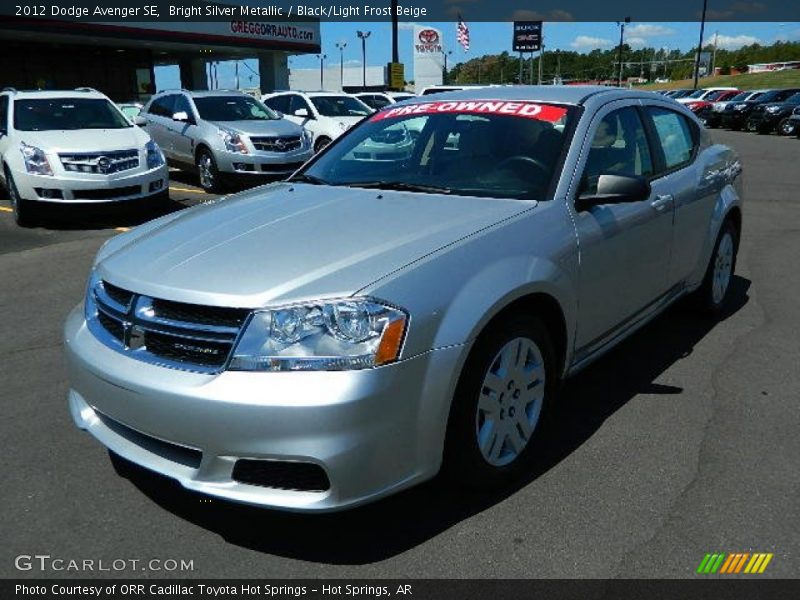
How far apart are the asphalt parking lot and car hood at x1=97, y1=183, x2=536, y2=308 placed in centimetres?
93

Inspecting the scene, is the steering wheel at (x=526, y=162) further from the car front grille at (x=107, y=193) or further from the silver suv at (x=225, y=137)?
the silver suv at (x=225, y=137)

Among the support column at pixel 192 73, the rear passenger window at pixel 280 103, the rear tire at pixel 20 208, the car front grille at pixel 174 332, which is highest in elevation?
the support column at pixel 192 73

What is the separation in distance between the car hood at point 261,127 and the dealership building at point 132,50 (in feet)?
57.2

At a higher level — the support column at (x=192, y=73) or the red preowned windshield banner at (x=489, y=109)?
the support column at (x=192, y=73)

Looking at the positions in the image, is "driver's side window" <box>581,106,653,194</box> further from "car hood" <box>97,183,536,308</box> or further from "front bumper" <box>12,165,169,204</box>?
→ "front bumper" <box>12,165,169,204</box>

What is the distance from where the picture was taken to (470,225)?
289cm

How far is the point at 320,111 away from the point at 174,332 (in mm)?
13269

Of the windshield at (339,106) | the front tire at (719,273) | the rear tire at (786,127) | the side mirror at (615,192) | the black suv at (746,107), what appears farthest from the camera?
the black suv at (746,107)

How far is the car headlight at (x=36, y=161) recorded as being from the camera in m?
8.62

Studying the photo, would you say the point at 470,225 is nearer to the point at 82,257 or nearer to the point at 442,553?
the point at 442,553

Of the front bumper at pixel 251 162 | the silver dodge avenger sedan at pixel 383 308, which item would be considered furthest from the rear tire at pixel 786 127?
the silver dodge avenger sedan at pixel 383 308

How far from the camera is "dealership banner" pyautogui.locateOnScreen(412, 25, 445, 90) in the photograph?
50.3m

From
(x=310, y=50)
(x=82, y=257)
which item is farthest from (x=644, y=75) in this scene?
(x=82, y=257)

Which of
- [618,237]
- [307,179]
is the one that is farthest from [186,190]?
[618,237]
